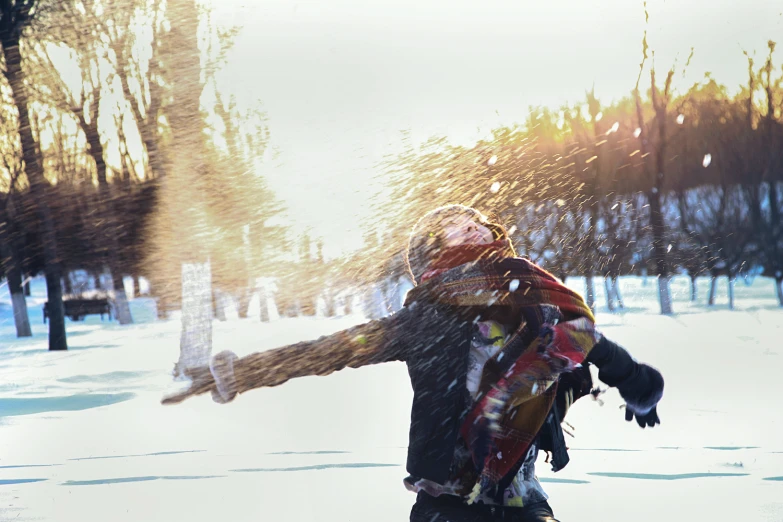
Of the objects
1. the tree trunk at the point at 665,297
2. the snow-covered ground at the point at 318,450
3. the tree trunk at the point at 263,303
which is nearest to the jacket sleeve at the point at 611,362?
the snow-covered ground at the point at 318,450

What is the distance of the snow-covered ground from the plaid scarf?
2727 mm

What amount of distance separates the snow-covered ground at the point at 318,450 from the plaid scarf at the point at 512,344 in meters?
2.73

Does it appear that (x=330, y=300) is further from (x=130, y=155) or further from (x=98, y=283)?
(x=98, y=283)

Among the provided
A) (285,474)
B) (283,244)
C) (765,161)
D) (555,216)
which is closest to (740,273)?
(765,161)

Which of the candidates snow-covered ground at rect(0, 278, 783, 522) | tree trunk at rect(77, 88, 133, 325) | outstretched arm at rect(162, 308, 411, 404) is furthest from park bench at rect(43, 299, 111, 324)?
outstretched arm at rect(162, 308, 411, 404)

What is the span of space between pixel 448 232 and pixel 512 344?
11.7 inches

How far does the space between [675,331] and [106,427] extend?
1115 centimetres

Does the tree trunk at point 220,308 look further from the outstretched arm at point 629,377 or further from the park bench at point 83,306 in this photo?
the outstretched arm at point 629,377

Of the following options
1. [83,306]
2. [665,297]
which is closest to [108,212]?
[83,306]

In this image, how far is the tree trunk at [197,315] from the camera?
1288cm

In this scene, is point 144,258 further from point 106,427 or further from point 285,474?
point 285,474

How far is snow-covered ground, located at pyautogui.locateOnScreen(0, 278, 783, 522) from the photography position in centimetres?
481

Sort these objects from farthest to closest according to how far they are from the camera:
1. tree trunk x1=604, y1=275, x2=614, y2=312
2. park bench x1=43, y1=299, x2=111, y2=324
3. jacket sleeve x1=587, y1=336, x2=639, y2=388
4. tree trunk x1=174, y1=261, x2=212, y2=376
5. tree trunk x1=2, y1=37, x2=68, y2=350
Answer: park bench x1=43, y1=299, x2=111, y2=324, tree trunk x1=604, y1=275, x2=614, y2=312, tree trunk x1=2, y1=37, x2=68, y2=350, tree trunk x1=174, y1=261, x2=212, y2=376, jacket sleeve x1=587, y1=336, x2=639, y2=388

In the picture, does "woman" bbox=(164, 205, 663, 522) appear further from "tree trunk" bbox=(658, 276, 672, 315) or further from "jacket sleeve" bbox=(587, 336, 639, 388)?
"tree trunk" bbox=(658, 276, 672, 315)
